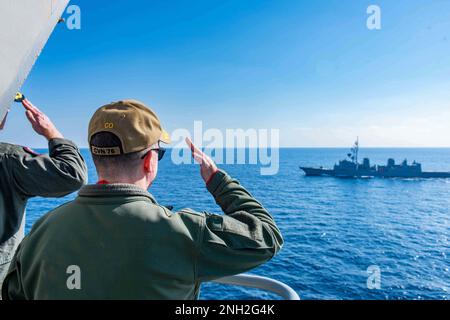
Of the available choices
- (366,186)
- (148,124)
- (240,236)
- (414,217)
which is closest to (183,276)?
(240,236)

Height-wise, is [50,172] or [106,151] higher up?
[106,151]

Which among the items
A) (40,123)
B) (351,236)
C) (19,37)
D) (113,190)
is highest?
(19,37)

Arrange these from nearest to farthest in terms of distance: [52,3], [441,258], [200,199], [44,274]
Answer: [44,274]
[52,3]
[441,258]
[200,199]

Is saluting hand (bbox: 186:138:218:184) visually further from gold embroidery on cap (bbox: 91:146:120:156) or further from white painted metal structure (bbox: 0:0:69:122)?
white painted metal structure (bbox: 0:0:69:122)

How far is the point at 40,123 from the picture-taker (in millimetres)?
2484

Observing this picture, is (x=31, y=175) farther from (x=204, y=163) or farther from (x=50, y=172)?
(x=204, y=163)

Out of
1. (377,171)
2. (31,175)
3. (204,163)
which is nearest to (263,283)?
(204,163)

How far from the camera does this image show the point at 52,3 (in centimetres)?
211

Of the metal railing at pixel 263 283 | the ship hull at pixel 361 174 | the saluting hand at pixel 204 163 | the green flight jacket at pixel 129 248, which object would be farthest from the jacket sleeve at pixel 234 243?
the ship hull at pixel 361 174

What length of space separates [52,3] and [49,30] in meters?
0.19

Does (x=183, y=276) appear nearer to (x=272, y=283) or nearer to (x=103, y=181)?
(x=103, y=181)

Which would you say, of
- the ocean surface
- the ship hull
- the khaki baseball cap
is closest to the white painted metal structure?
the khaki baseball cap

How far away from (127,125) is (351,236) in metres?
50.2

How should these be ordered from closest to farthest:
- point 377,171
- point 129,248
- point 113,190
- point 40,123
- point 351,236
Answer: point 129,248
point 113,190
point 40,123
point 351,236
point 377,171
